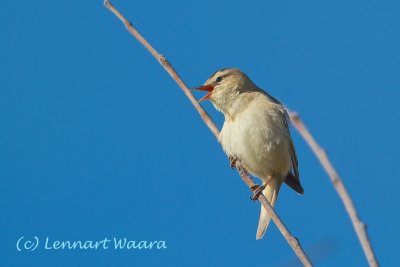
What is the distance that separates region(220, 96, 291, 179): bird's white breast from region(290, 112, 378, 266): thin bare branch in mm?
4538

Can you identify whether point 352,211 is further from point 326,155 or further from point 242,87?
point 242,87

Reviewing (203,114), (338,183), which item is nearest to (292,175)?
(203,114)

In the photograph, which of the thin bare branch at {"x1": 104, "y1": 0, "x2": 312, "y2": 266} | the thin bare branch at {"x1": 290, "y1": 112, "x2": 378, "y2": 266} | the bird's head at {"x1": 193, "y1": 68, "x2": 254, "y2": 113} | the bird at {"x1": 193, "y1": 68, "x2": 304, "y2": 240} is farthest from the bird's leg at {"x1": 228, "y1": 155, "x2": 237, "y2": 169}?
the thin bare branch at {"x1": 290, "y1": 112, "x2": 378, "y2": 266}

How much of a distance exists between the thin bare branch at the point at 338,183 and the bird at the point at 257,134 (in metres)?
4.34

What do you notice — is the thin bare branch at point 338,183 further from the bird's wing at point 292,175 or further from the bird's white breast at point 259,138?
the bird's wing at point 292,175

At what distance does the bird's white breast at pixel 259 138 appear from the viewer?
5.89 meters

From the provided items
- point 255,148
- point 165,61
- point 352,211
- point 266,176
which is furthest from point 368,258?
point 266,176

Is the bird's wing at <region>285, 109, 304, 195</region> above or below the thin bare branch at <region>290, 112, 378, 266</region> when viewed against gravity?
above

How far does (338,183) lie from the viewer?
1302 millimetres

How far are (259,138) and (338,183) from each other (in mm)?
4614

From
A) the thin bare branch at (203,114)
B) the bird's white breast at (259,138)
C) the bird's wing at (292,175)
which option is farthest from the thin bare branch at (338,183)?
the bird's wing at (292,175)

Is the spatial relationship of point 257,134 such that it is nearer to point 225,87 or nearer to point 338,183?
point 225,87

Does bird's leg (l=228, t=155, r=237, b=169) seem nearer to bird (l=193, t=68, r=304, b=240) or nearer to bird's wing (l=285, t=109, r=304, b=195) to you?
bird (l=193, t=68, r=304, b=240)

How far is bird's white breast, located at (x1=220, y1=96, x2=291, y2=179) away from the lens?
5.89m
